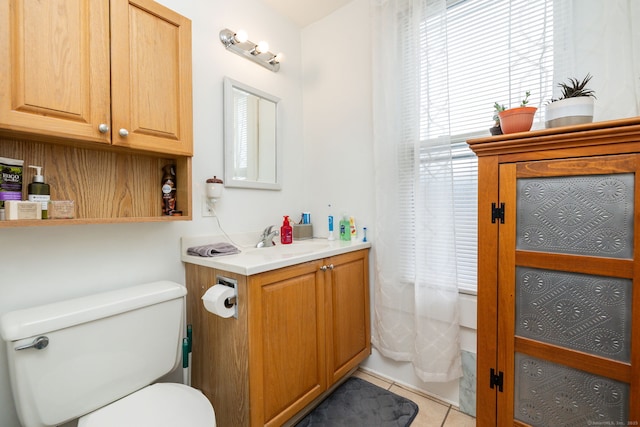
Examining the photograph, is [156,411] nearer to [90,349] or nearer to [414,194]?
[90,349]

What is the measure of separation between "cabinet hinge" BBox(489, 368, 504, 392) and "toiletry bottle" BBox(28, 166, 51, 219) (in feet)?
6.05

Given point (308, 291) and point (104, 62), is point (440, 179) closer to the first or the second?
point (308, 291)

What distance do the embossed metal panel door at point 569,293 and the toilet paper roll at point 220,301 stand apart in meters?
1.11

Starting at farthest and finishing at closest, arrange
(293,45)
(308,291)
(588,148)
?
(293,45) < (308,291) < (588,148)

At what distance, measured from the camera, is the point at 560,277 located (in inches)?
38.4

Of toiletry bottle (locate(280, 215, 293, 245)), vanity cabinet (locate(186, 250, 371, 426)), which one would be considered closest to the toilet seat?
vanity cabinet (locate(186, 250, 371, 426))

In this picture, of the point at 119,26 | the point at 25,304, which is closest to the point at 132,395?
the point at 25,304

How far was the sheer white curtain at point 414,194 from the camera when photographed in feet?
5.16

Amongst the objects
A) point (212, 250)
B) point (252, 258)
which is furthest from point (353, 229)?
point (212, 250)

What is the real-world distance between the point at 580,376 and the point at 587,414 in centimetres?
12

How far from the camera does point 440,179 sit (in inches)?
62.1

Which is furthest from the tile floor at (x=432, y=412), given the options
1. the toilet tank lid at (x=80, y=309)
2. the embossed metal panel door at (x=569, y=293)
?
the toilet tank lid at (x=80, y=309)

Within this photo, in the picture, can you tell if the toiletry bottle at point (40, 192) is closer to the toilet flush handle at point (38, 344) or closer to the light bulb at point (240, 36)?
the toilet flush handle at point (38, 344)

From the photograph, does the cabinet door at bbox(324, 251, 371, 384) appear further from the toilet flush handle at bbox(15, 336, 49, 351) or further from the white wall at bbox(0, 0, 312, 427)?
the toilet flush handle at bbox(15, 336, 49, 351)
